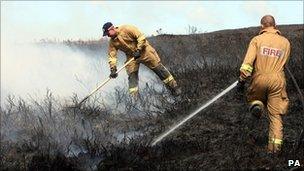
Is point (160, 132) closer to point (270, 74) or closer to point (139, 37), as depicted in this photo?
point (270, 74)

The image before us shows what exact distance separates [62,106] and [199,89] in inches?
92.1

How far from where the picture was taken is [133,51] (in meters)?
10.3

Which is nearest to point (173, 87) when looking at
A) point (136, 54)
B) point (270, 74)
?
point (136, 54)

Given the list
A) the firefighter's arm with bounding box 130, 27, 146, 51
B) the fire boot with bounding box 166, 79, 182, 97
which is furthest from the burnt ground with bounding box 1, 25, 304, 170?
the firefighter's arm with bounding box 130, 27, 146, 51

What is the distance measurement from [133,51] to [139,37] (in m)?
0.33

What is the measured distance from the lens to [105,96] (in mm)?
11070

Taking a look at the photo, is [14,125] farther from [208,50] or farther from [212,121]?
[208,50]

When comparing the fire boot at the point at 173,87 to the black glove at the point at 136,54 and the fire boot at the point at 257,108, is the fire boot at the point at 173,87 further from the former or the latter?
the fire boot at the point at 257,108

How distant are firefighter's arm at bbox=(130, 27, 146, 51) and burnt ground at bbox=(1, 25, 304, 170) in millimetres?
876

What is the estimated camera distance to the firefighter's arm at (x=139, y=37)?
1006 centimetres

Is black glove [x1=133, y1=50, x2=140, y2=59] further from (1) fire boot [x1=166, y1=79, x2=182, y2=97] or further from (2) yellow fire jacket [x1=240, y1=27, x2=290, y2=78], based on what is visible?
(2) yellow fire jacket [x1=240, y1=27, x2=290, y2=78]

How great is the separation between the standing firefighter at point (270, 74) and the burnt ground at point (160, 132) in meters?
0.31

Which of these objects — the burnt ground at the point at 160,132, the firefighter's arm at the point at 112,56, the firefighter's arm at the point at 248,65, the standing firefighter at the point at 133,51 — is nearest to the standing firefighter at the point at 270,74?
the firefighter's arm at the point at 248,65

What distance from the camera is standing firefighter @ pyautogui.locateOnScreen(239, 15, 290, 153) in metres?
6.81
